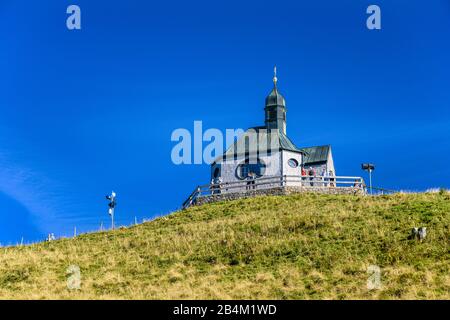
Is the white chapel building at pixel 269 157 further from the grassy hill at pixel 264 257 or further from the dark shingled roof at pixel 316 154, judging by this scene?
the grassy hill at pixel 264 257

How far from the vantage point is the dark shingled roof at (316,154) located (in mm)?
53719

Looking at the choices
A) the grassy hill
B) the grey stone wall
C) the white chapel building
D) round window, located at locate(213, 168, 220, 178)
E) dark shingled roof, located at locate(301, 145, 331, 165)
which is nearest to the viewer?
the grassy hill

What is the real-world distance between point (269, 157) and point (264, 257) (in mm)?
23515

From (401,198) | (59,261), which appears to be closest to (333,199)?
(401,198)

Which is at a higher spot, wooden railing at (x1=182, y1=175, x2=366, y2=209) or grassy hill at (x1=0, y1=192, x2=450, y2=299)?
wooden railing at (x1=182, y1=175, x2=366, y2=209)

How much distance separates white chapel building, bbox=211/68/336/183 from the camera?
161ft

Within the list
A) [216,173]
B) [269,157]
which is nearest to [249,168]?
[269,157]

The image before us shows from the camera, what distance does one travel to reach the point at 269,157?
49.3m

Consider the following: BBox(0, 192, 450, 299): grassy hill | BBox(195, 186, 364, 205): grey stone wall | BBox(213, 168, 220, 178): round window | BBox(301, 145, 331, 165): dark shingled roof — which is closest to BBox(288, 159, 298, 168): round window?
BBox(301, 145, 331, 165): dark shingled roof

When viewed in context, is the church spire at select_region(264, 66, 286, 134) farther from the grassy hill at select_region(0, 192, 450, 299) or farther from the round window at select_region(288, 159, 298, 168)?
the grassy hill at select_region(0, 192, 450, 299)

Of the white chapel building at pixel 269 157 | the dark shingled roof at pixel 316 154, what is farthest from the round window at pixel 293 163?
the dark shingled roof at pixel 316 154

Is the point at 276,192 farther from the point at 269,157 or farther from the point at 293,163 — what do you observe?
the point at 293,163

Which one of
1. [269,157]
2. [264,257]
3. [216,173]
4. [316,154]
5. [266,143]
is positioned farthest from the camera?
[316,154]
